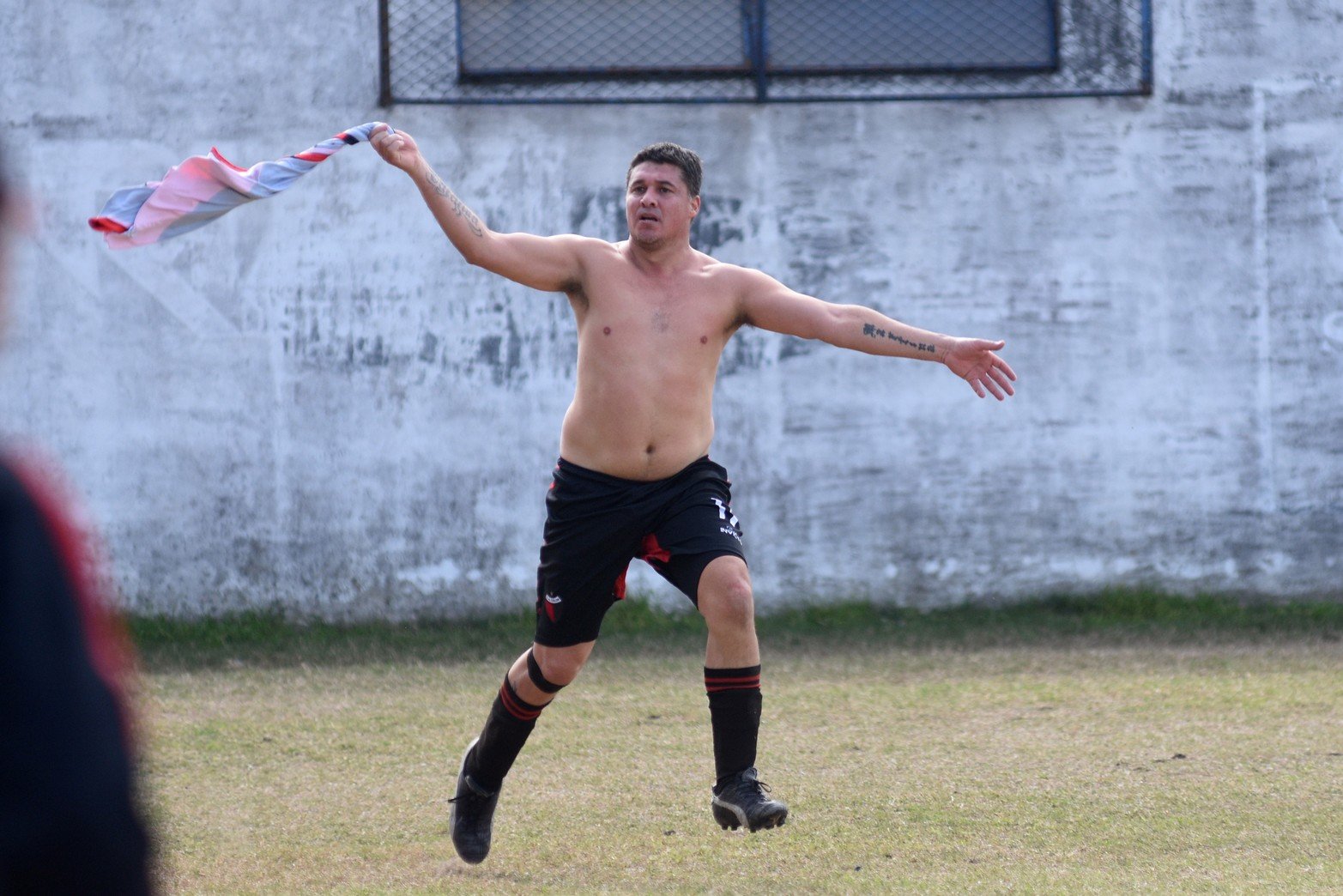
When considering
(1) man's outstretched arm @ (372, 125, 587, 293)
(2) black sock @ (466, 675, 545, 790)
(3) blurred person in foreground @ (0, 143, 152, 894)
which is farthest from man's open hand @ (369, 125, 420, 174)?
(3) blurred person in foreground @ (0, 143, 152, 894)

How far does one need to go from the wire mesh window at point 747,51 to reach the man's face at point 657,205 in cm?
393

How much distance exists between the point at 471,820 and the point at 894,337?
1.87 meters

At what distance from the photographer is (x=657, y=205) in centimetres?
443

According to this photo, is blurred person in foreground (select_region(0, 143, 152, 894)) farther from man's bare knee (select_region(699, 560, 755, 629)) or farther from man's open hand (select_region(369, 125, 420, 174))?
man's open hand (select_region(369, 125, 420, 174))

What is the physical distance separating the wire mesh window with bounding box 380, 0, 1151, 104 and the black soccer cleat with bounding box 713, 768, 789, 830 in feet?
17.0

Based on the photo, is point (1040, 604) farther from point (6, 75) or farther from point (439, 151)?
point (6, 75)

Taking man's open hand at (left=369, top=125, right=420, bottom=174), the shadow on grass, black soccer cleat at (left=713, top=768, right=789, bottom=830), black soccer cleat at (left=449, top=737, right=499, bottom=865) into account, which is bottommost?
the shadow on grass

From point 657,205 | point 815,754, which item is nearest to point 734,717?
point 815,754

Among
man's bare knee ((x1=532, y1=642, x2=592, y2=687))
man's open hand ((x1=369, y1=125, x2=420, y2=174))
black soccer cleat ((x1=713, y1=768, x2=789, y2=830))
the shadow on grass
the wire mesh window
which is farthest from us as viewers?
the wire mesh window

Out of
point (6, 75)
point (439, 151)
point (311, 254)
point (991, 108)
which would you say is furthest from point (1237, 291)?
point (6, 75)

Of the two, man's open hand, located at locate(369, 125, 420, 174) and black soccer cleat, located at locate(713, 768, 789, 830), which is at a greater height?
man's open hand, located at locate(369, 125, 420, 174)

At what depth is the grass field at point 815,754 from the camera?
157 inches

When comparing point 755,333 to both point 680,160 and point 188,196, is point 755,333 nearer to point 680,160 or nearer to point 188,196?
point 680,160

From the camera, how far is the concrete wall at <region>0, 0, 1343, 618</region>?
8062 mm
